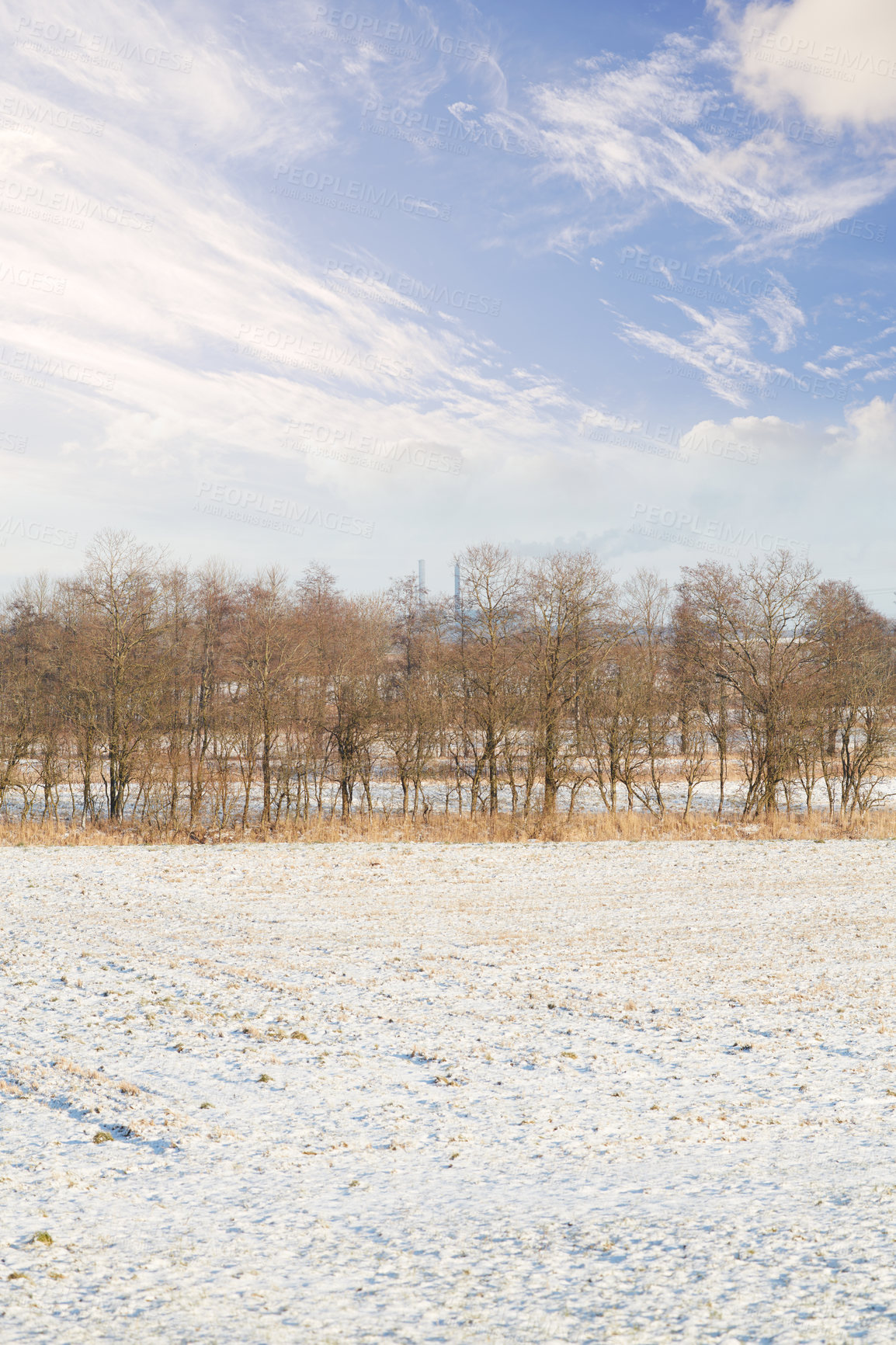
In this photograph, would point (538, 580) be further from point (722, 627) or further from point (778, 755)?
→ point (778, 755)

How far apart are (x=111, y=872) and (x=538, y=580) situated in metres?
20.4

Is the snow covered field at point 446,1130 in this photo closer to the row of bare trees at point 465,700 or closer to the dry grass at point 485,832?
the dry grass at point 485,832

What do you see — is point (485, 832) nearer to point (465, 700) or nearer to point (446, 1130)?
point (465, 700)

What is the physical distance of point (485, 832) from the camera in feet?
75.6

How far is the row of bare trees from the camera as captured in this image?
32062 millimetres

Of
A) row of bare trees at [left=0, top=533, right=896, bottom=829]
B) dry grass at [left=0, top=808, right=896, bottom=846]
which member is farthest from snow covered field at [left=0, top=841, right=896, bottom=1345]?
row of bare trees at [left=0, top=533, right=896, bottom=829]

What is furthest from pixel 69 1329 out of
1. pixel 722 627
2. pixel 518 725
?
pixel 722 627

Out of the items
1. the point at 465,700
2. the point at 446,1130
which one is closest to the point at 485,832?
the point at 465,700

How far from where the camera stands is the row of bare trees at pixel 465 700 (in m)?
32.1

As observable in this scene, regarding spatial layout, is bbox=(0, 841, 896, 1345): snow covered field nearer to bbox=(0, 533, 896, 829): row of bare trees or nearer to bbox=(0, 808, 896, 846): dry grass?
bbox=(0, 808, 896, 846): dry grass

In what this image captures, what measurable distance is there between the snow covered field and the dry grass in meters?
8.50

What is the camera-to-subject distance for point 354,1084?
22.6ft

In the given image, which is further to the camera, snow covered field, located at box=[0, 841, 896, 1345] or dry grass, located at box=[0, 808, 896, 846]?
dry grass, located at box=[0, 808, 896, 846]

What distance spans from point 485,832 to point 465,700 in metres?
11.2
